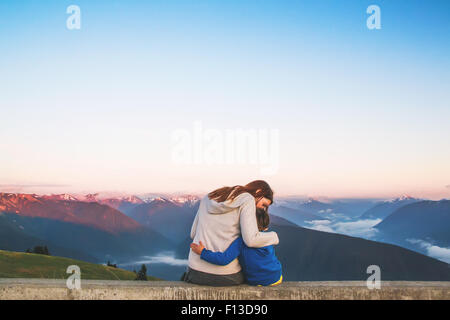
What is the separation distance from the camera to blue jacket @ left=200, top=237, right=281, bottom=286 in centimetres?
469

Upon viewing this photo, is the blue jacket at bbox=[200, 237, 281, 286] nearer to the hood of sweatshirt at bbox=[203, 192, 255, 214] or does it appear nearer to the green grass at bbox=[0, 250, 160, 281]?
the hood of sweatshirt at bbox=[203, 192, 255, 214]

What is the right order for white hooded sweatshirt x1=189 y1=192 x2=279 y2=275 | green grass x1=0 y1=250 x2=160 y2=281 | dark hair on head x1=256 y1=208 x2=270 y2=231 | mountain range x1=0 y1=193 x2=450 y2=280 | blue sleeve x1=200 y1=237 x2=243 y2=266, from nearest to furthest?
white hooded sweatshirt x1=189 y1=192 x2=279 y2=275, blue sleeve x1=200 y1=237 x2=243 y2=266, dark hair on head x1=256 y1=208 x2=270 y2=231, green grass x1=0 y1=250 x2=160 y2=281, mountain range x1=0 y1=193 x2=450 y2=280

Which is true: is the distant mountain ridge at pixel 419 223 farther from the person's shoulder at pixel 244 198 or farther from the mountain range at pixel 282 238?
the person's shoulder at pixel 244 198

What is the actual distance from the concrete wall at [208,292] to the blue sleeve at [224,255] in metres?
0.32

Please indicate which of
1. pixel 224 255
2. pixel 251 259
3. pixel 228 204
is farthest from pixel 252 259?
pixel 228 204

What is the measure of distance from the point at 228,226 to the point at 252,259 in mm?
493

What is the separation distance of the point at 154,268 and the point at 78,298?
106 m

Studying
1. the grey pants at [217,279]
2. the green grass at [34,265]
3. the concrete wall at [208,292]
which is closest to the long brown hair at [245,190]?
the grey pants at [217,279]

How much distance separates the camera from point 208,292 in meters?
4.66

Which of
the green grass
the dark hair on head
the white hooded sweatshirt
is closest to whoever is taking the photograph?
the white hooded sweatshirt

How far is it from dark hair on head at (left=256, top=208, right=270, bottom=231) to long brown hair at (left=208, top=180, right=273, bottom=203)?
190 mm

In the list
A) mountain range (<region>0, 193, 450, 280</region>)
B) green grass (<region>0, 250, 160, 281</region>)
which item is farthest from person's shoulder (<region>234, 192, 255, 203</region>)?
mountain range (<region>0, 193, 450, 280</region>)
